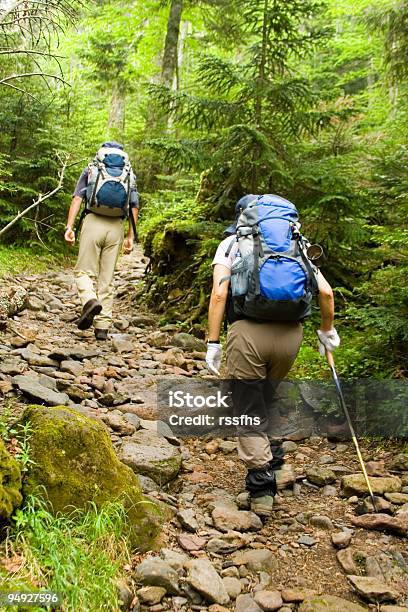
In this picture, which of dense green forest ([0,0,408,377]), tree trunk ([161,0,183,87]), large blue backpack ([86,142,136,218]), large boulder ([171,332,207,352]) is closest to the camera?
dense green forest ([0,0,408,377])

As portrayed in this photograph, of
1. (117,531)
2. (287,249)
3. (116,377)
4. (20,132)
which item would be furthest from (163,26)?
(117,531)

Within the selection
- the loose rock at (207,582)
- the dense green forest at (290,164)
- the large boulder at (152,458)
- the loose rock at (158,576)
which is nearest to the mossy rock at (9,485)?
the loose rock at (158,576)

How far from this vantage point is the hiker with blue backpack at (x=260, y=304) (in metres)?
3.63

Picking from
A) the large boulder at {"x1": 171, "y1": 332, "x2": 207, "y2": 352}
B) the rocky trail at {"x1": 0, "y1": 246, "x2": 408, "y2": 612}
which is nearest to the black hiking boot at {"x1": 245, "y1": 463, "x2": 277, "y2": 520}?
the rocky trail at {"x1": 0, "y1": 246, "x2": 408, "y2": 612}

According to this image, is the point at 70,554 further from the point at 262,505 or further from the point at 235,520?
the point at 262,505

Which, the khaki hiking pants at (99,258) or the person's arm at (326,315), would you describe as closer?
the person's arm at (326,315)

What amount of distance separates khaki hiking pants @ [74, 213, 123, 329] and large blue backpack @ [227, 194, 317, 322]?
387 centimetres

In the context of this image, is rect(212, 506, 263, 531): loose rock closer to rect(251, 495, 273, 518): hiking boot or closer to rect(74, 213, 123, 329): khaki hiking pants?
rect(251, 495, 273, 518): hiking boot

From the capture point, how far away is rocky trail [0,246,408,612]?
2.82 metres

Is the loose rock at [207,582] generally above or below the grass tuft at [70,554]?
below

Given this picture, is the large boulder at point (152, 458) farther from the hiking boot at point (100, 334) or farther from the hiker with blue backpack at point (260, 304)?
the hiking boot at point (100, 334)

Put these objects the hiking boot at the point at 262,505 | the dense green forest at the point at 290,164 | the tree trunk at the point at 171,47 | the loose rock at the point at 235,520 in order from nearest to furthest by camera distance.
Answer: the loose rock at the point at 235,520, the hiking boot at the point at 262,505, the dense green forest at the point at 290,164, the tree trunk at the point at 171,47

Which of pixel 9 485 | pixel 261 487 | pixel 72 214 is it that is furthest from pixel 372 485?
pixel 72 214

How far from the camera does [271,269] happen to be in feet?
11.8
